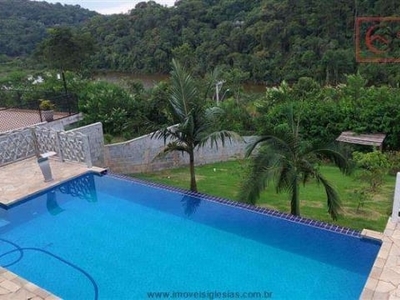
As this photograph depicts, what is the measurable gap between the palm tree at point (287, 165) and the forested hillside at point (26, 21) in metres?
48.2

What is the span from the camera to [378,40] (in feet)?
122

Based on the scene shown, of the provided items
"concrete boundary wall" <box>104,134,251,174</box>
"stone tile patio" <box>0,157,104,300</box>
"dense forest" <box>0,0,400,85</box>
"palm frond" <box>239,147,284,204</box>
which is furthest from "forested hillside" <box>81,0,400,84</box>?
"palm frond" <box>239,147,284,204</box>

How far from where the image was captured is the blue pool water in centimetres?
564

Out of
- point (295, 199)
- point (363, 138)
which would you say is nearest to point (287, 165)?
point (295, 199)

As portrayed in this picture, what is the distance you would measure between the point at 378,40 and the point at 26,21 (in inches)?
1662

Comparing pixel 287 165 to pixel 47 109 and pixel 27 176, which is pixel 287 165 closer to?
pixel 27 176

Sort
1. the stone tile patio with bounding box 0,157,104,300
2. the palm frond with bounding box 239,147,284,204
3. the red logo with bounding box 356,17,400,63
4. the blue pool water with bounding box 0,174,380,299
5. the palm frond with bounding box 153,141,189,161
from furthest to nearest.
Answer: the red logo with bounding box 356,17,400,63, the palm frond with bounding box 153,141,189,161, the stone tile patio with bounding box 0,157,104,300, the palm frond with bounding box 239,147,284,204, the blue pool water with bounding box 0,174,380,299

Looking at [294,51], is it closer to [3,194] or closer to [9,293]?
[3,194]

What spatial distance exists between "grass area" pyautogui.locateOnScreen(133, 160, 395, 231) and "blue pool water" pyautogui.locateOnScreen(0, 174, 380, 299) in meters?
1.56

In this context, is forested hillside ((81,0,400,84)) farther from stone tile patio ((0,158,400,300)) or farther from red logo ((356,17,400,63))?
stone tile patio ((0,158,400,300))

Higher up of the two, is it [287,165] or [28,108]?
[28,108]

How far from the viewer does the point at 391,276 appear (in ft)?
16.5

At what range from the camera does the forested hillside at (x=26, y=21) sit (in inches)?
1887

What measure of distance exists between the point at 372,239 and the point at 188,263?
2851mm
